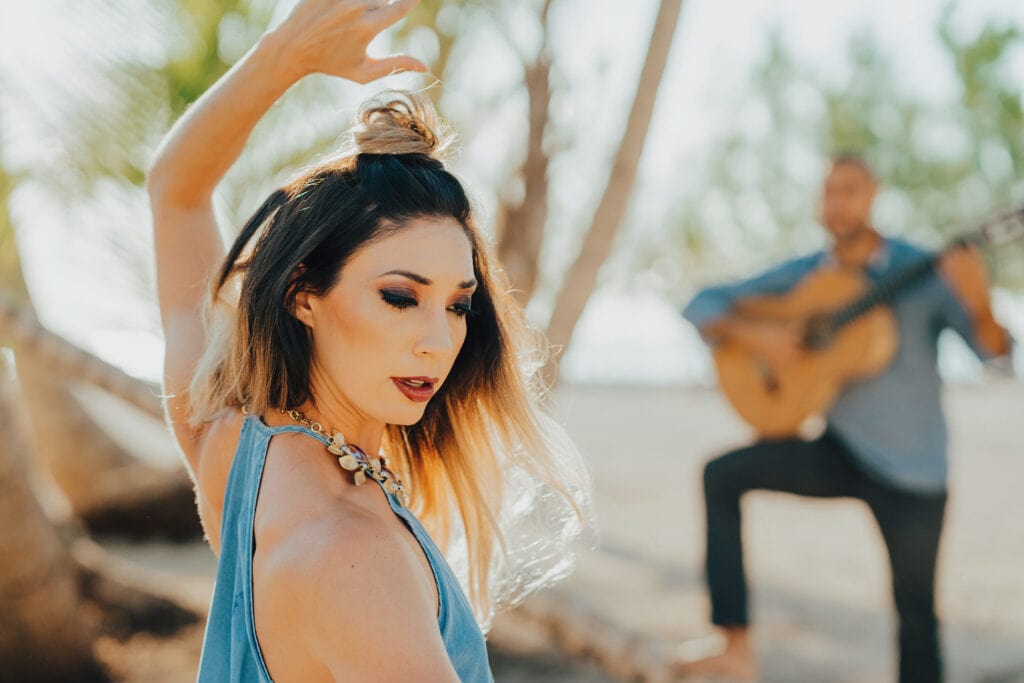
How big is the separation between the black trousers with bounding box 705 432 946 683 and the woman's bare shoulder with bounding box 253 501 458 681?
2.99m

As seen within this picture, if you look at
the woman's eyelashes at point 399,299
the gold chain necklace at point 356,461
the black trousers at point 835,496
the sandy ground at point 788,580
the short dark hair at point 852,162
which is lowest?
the sandy ground at point 788,580

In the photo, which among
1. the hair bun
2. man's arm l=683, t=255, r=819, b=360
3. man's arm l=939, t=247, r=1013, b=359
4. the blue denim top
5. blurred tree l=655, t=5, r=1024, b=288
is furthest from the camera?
blurred tree l=655, t=5, r=1024, b=288

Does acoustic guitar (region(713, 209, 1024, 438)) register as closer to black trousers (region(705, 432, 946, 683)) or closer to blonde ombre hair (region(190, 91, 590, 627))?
black trousers (region(705, 432, 946, 683))

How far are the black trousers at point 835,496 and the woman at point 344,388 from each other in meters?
2.28

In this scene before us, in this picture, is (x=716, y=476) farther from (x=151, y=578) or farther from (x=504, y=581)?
(x=151, y=578)

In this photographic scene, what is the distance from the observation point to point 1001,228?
4.06m

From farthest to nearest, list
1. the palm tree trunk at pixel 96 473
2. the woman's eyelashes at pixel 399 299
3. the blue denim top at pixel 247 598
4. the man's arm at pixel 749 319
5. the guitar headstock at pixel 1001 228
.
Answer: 1. the palm tree trunk at pixel 96 473
2. the man's arm at pixel 749 319
3. the guitar headstock at pixel 1001 228
4. the woman's eyelashes at pixel 399 299
5. the blue denim top at pixel 247 598

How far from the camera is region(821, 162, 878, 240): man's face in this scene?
167 inches

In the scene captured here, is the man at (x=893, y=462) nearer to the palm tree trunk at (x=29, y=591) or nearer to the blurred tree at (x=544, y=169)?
the blurred tree at (x=544, y=169)

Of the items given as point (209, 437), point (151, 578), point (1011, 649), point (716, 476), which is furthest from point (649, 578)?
point (209, 437)

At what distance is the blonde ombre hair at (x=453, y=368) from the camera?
4.40 feet

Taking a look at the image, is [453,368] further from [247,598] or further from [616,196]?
[616,196]

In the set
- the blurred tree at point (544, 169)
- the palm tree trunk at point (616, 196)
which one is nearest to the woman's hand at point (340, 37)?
the blurred tree at point (544, 169)

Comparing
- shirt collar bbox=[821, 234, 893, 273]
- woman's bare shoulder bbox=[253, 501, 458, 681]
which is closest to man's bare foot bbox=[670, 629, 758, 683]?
shirt collar bbox=[821, 234, 893, 273]
